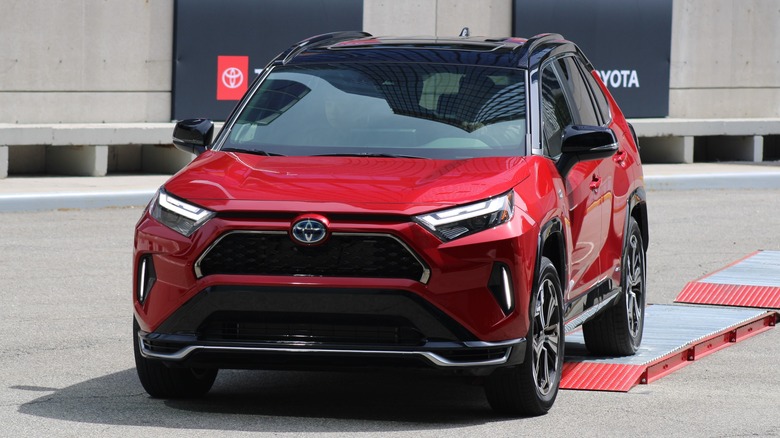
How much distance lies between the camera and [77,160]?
18.5 metres

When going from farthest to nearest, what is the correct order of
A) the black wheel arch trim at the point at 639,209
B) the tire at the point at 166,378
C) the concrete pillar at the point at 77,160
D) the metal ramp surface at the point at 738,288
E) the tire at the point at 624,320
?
1. the concrete pillar at the point at 77,160
2. the metal ramp surface at the point at 738,288
3. the black wheel arch trim at the point at 639,209
4. the tire at the point at 624,320
5. the tire at the point at 166,378

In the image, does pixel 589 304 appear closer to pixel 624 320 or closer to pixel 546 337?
pixel 624 320

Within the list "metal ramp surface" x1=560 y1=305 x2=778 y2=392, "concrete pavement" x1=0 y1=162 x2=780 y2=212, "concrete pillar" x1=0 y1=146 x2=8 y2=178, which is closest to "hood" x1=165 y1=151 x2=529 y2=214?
"metal ramp surface" x1=560 y1=305 x2=778 y2=392

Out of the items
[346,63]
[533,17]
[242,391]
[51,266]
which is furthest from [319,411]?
[533,17]

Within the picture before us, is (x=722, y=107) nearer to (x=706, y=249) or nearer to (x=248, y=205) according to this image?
(x=706, y=249)

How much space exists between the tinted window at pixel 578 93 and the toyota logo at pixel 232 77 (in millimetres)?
11645

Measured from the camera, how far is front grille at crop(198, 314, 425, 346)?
A: 631 centimetres

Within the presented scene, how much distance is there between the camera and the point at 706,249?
14.2 metres

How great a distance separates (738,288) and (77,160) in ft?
32.2

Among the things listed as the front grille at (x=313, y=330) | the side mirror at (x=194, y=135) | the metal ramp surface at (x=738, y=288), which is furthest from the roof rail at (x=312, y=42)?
the metal ramp surface at (x=738, y=288)

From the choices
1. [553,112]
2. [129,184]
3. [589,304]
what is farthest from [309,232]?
[129,184]

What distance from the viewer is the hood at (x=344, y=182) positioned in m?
6.37

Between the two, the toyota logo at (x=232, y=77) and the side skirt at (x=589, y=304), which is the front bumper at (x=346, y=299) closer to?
the side skirt at (x=589, y=304)

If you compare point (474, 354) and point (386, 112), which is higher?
point (386, 112)
